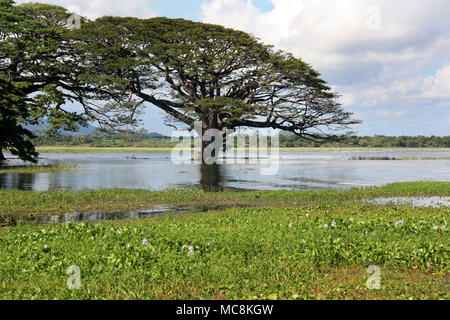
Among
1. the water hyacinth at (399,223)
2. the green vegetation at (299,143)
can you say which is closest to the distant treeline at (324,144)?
the green vegetation at (299,143)

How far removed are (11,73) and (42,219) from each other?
30.1m

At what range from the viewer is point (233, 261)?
24.9ft

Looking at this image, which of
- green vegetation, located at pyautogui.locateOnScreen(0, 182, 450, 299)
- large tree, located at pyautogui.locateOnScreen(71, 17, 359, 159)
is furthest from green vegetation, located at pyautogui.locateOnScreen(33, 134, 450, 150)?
green vegetation, located at pyautogui.locateOnScreen(0, 182, 450, 299)

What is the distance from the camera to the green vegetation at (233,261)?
6.34 m

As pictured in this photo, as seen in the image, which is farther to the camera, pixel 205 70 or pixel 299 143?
pixel 299 143

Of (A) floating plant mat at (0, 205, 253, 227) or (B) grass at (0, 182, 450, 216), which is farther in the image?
(B) grass at (0, 182, 450, 216)

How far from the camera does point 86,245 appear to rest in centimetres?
893

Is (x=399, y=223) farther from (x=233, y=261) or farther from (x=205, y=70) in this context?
(x=205, y=70)

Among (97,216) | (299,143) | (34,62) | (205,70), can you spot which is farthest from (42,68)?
(299,143)

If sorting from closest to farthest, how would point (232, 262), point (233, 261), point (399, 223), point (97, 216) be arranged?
point (232, 262), point (233, 261), point (399, 223), point (97, 216)

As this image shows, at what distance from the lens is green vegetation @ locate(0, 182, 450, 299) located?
250 inches

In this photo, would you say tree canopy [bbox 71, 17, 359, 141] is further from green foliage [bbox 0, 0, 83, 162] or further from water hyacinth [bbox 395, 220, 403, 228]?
water hyacinth [bbox 395, 220, 403, 228]

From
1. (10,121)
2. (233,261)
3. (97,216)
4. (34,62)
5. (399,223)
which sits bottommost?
(97,216)
